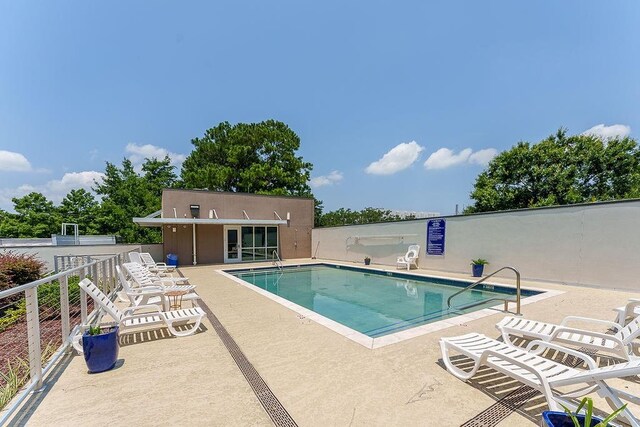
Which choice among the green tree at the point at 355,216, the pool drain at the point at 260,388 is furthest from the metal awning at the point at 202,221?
the green tree at the point at 355,216

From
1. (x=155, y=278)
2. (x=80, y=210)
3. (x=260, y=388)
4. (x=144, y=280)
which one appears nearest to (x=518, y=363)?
(x=260, y=388)

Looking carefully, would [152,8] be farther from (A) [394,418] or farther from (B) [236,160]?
(B) [236,160]

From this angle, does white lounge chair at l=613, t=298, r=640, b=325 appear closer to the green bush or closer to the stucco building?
the green bush

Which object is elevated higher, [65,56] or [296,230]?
[65,56]

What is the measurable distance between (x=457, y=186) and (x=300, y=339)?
93.8ft

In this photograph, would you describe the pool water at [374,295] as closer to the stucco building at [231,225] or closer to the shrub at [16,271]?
the stucco building at [231,225]

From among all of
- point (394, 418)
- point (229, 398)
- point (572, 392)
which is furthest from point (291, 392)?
point (572, 392)

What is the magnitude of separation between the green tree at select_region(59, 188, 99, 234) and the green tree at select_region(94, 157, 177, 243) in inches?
41.4

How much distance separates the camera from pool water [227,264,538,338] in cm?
644

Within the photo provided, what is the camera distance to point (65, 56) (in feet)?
37.5

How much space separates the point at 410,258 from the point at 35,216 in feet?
122

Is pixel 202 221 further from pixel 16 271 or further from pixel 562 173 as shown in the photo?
pixel 562 173

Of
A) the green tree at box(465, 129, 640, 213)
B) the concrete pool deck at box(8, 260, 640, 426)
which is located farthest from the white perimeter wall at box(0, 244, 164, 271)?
the green tree at box(465, 129, 640, 213)

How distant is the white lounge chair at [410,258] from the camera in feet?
41.8
